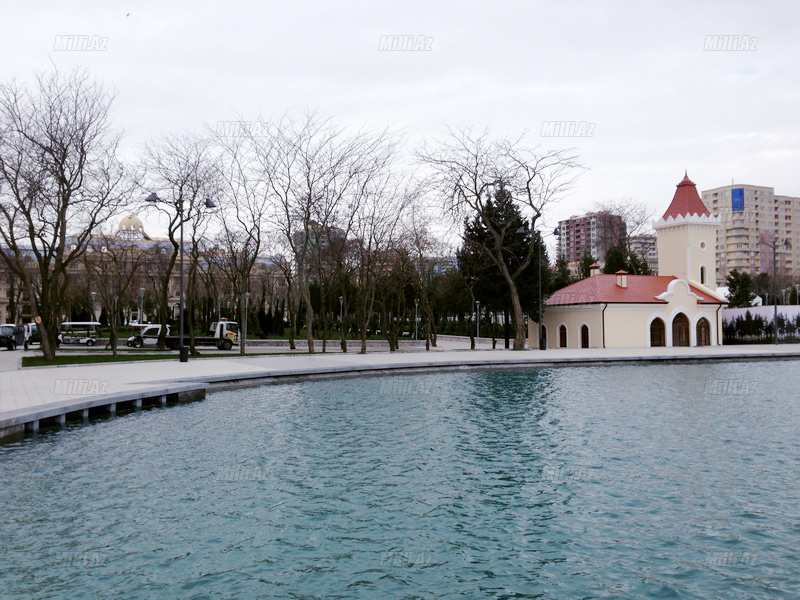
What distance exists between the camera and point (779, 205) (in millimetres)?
152375

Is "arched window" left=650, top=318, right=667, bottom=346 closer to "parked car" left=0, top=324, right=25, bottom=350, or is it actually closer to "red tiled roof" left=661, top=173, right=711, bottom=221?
"red tiled roof" left=661, top=173, right=711, bottom=221

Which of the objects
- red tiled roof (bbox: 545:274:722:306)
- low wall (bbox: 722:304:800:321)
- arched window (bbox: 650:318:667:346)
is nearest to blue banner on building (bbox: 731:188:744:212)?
low wall (bbox: 722:304:800:321)

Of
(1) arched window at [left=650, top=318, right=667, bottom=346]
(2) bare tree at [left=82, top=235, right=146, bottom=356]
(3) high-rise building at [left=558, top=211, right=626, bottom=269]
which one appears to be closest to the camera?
(2) bare tree at [left=82, top=235, right=146, bottom=356]

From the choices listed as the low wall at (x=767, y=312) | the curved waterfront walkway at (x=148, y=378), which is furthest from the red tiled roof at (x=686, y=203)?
the curved waterfront walkway at (x=148, y=378)

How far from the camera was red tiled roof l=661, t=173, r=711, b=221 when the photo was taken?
4844 centimetres

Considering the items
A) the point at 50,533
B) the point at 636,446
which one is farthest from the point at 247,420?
the point at 636,446

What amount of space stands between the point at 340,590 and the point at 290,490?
3.25 meters

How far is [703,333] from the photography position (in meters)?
45.0

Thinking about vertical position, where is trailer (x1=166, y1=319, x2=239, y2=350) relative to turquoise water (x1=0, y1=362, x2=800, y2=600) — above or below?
above

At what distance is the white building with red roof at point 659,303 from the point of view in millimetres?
43500

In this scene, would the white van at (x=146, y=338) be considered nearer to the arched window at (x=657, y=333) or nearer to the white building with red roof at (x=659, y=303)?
the white building with red roof at (x=659, y=303)

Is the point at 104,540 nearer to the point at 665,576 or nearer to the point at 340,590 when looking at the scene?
the point at 340,590

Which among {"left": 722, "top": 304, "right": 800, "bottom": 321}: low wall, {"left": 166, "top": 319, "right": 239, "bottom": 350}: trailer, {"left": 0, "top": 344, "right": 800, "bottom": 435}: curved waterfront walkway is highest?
{"left": 722, "top": 304, "right": 800, "bottom": 321}: low wall

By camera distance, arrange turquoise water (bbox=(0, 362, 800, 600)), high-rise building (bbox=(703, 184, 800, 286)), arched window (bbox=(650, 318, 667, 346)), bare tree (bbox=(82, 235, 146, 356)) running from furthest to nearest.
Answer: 1. high-rise building (bbox=(703, 184, 800, 286))
2. arched window (bbox=(650, 318, 667, 346))
3. bare tree (bbox=(82, 235, 146, 356))
4. turquoise water (bbox=(0, 362, 800, 600))
